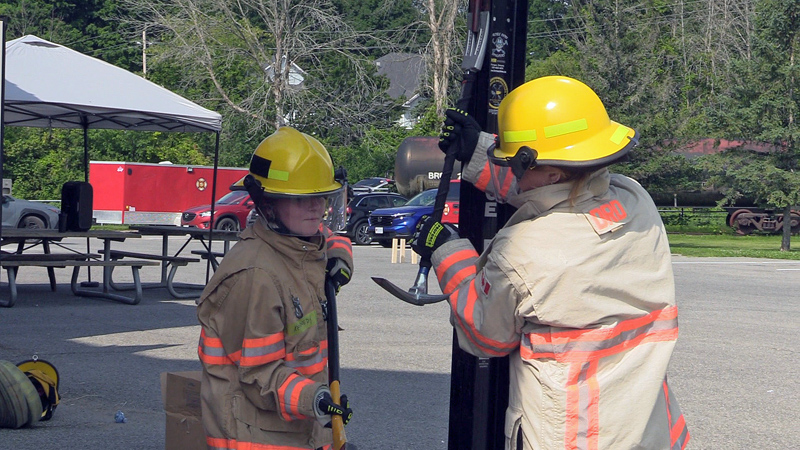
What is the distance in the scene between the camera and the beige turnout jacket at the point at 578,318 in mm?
2258

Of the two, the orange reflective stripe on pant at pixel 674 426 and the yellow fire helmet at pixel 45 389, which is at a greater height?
the orange reflective stripe on pant at pixel 674 426

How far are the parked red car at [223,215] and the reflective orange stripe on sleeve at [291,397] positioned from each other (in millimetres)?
25502

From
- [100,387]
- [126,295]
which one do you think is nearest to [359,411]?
[100,387]

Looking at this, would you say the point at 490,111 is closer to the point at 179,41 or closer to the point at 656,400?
the point at 656,400

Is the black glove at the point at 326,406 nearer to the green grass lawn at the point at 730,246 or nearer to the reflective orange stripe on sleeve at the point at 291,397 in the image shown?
the reflective orange stripe on sleeve at the point at 291,397

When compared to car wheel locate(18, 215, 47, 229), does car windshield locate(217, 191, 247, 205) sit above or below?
above

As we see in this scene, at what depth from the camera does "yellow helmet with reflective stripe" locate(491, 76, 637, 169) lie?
236cm

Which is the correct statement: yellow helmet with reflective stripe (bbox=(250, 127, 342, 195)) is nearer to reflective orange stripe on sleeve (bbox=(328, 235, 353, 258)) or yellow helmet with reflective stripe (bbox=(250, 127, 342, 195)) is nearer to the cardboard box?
reflective orange stripe on sleeve (bbox=(328, 235, 353, 258))

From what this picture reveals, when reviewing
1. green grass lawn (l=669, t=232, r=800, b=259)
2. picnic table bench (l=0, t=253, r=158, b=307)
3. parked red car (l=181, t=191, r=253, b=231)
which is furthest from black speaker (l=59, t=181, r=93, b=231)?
green grass lawn (l=669, t=232, r=800, b=259)

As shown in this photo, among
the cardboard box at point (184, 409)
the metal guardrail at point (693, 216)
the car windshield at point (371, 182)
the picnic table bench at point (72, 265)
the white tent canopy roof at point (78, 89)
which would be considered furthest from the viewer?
the metal guardrail at point (693, 216)

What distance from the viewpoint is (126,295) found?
12680 mm

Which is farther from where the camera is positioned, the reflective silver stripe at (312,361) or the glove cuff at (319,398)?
the reflective silver stripe at (312,361)

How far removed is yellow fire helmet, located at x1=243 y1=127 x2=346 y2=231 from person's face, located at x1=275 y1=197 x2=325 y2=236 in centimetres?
4

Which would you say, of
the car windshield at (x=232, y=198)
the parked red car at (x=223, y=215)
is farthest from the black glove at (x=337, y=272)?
the car windshield at (x=232, y=198)
